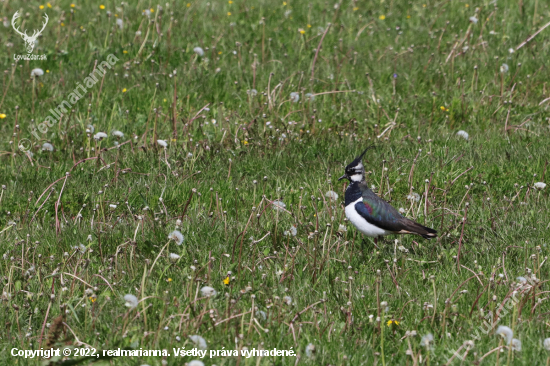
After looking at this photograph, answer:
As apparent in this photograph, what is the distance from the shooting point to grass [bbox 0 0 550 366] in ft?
13.8

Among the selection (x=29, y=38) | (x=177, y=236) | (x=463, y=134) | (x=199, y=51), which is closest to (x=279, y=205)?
(x=177, y=236)

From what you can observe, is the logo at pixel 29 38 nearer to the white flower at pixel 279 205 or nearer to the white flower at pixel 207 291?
the white flower at pixel 279 205

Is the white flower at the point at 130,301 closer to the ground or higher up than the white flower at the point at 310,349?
higher up

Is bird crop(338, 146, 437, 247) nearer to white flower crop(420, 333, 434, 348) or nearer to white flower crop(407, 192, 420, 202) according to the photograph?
white flower crop(407, 192, 420, 202)

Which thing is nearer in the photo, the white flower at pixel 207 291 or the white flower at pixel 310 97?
the white flower at pixel 207 291

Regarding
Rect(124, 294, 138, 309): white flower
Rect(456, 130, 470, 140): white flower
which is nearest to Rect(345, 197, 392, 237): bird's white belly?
Rect(124, 294, 138, 309): white flower

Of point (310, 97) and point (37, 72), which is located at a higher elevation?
point (37, 72)

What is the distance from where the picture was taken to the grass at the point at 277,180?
4207 millimetres

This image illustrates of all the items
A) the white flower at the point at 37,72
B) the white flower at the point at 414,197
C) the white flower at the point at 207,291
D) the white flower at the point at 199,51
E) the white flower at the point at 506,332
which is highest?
the white flower at the point at 199,51

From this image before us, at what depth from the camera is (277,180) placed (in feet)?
20.9

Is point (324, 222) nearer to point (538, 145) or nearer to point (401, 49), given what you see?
point (538, 145)

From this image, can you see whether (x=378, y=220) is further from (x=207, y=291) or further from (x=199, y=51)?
(x=199, y=51)

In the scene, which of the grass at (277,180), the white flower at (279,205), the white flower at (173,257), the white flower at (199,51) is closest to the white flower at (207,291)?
the grass at (277,180)

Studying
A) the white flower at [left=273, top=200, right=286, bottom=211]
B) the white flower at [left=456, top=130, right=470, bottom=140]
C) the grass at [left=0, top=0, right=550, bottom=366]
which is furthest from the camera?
the white flower at [left=456, top=130, right=470, bottom=140]
